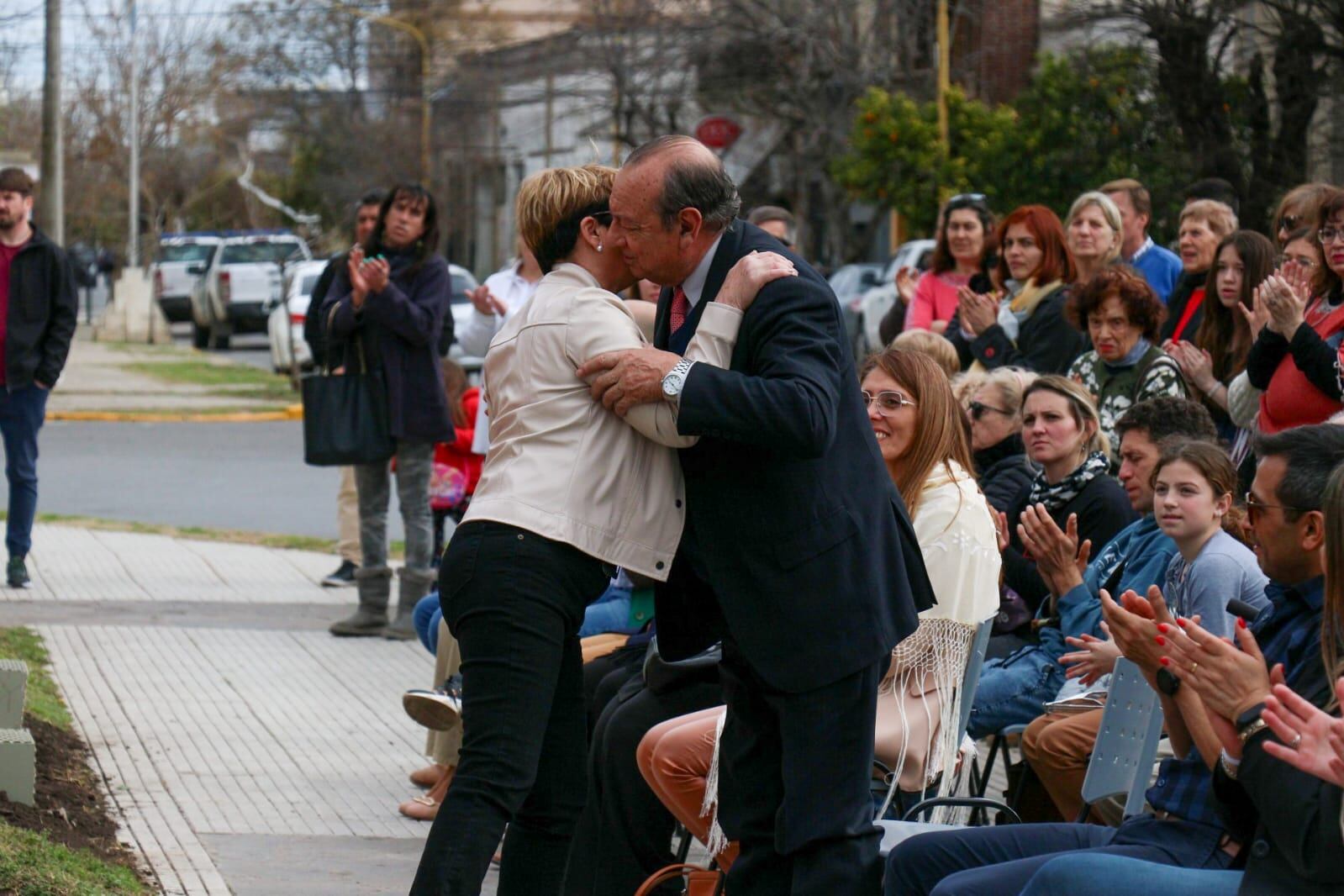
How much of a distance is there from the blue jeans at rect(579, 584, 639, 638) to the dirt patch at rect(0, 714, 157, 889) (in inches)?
61.3

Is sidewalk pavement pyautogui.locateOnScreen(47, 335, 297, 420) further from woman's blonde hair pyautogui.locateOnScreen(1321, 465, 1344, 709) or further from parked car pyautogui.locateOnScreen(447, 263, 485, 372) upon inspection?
woman's blonde hair pyautogui.locateOnScreen(1321, 465, 1344, 709)

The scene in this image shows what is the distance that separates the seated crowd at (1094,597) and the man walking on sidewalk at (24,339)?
3.95 m

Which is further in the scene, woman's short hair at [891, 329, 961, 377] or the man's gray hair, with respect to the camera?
woman's short hair at [891, 329, 961, 377]

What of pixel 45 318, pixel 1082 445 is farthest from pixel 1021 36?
pixel 1082 445

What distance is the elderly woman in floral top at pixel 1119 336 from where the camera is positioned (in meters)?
6.77

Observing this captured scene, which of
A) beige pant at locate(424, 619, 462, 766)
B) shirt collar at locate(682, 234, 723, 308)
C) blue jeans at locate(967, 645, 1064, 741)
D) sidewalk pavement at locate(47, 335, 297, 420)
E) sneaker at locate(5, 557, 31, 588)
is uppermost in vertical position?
shirt collar at locate(682, 234, 723, 308)

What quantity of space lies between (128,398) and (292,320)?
8.86ft

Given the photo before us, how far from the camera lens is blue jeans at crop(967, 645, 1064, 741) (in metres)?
5.45

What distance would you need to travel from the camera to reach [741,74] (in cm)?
3322

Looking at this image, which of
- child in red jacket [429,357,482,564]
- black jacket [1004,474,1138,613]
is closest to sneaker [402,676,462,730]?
black jacket [1004,474,1138,613]

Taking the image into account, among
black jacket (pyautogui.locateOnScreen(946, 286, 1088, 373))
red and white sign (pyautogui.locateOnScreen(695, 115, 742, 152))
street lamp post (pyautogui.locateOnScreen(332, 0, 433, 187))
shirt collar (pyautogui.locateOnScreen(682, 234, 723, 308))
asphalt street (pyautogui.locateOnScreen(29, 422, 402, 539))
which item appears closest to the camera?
shirt collar (pyautogui.locateOnScreen(682, 234, 723, 308))

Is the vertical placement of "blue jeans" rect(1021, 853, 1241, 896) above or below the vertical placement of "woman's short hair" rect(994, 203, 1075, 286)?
below

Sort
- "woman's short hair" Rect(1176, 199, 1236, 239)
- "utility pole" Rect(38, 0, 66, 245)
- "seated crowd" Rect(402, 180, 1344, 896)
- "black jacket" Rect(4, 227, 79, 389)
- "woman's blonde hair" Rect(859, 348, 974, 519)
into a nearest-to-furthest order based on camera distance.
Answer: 1. "seated crowd" Rect(402, 180, 1344, 896)
2. "woman's blonde hair" Rect(859, 348, 974, 519)
3. "woman's short hair" Rect(1176, 199, 1236, 239)
4. "black jacket" Rect(4, 227, 79, 389)
5. "utility pole" Rect(38, 0, 66, 245)

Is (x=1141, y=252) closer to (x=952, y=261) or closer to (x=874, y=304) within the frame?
(x=952, y=261)
